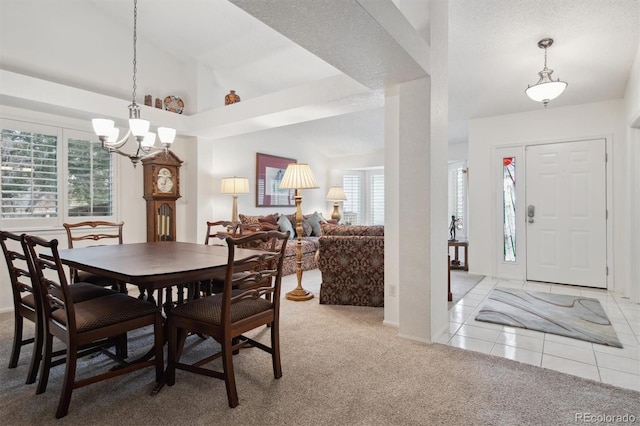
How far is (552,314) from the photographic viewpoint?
11.2 feet

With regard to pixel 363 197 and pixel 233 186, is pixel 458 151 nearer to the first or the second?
pixel 363 197

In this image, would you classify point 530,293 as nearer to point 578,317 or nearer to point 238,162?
point 578,317

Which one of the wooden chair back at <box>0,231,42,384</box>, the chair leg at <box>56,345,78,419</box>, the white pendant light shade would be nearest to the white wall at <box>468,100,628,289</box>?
the white pendant light shade

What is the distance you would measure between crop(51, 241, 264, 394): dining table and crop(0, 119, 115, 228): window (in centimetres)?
159

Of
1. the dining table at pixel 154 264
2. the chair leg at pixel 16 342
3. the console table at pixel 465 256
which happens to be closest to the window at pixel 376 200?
the console table at pixel 465 256

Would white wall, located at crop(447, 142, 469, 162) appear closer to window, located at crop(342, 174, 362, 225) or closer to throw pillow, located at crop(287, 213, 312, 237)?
window, located at crop(342, 174, 362, 225)

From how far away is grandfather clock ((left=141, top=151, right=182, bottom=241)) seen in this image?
14.7 feet

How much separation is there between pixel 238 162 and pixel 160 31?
2.24m

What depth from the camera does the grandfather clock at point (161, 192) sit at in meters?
4.49

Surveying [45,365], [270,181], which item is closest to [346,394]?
[45,365]

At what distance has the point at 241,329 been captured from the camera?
1.97 metres

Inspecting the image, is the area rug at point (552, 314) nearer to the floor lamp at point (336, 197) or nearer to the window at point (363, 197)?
the floor lamp at point (336, 197)

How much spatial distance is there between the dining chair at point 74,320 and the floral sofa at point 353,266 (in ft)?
6.64

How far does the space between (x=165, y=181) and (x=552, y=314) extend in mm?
4765
